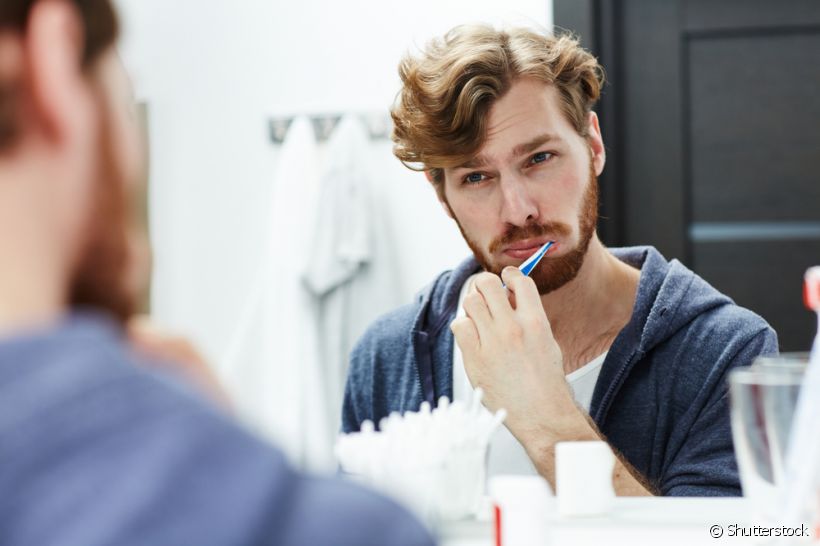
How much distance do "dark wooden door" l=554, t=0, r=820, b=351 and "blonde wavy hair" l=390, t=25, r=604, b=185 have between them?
0.40 metres

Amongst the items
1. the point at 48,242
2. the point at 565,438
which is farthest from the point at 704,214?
the point at 48,242

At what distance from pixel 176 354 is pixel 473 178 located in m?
0.76

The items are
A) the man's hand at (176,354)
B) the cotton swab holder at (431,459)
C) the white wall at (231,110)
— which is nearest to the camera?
the man's hand at (176,354)

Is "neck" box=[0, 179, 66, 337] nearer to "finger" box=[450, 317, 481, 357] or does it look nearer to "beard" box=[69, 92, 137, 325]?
"beard" box=[69, 92, 137, 325]

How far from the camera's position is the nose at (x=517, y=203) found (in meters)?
1.14

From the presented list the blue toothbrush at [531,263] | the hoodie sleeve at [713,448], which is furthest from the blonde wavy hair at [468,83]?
the hoodie sleeve at [713,448]

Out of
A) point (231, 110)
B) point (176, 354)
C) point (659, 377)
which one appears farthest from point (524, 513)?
point (231, 110)

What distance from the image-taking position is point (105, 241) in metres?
0.31

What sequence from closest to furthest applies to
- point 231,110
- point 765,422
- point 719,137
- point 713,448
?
point 765,422
point 713,448
point 719,137
point 231,110

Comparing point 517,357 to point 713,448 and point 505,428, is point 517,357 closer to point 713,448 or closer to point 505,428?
point 505,428

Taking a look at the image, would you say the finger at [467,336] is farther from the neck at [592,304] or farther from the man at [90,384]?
the man at [90,384]

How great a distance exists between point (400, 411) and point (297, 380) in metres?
0.53

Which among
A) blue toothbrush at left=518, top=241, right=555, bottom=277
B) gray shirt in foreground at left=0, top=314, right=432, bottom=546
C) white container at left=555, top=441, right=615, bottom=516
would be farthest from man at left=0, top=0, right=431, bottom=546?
blue toothbrush at left=518, top=241, right=555, bottom=277

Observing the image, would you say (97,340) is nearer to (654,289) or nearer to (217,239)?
(654,289)
